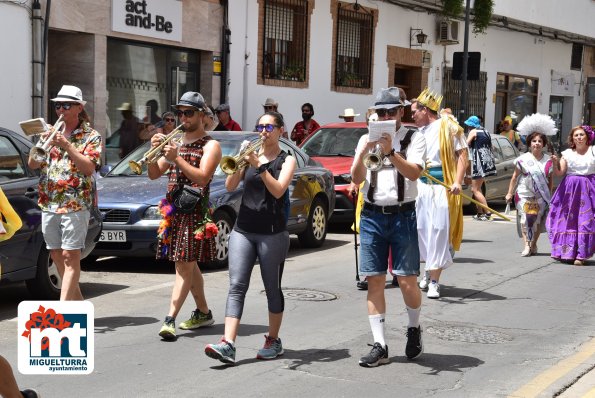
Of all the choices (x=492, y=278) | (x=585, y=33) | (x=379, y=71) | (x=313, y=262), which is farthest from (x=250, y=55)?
(x=585, y=33)

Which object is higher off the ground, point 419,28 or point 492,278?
point 419,28

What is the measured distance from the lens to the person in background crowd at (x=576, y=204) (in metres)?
12.1

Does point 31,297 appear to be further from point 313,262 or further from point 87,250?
point 313,262

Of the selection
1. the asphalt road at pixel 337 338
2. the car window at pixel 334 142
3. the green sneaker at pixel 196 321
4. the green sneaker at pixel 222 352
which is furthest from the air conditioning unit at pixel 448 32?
the green sneaker at pixel 222 352

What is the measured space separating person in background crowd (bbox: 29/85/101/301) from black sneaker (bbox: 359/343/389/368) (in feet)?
7.32

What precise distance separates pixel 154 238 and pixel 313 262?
226cm

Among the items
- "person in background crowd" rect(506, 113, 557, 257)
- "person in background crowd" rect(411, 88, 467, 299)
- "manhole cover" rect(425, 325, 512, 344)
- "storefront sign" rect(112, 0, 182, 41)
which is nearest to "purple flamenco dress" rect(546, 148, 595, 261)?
"person in background crowd" rect(506, 113, 557, 257)

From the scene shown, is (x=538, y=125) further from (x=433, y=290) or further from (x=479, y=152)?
(x=479, y=152)

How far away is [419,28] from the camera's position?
2583 centimetres

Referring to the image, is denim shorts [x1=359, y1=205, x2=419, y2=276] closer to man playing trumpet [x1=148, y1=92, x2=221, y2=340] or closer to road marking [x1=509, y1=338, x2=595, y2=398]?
road marking [x1=509, y1=338, x2=595, y2=398]

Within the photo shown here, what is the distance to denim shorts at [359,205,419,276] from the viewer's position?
6.59 meters

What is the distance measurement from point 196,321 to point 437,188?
280 centimetres

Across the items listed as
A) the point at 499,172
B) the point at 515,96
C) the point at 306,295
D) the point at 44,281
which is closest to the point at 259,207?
the point at 44,281

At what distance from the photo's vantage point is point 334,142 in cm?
1592
